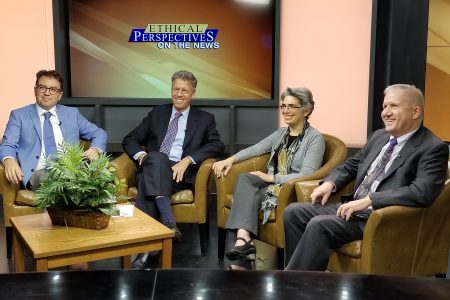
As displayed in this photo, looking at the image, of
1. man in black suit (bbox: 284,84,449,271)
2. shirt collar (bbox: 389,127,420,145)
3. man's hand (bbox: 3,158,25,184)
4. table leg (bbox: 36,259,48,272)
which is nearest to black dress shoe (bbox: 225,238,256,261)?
man in black suit (bbox: 284,84,449,271)

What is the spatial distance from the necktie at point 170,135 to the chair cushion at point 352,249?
195 centimetres

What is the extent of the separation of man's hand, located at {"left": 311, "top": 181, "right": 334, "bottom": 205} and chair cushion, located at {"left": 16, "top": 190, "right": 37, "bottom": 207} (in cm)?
205

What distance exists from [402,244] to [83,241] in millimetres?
1721

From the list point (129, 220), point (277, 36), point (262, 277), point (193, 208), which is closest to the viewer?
point (262, 277)

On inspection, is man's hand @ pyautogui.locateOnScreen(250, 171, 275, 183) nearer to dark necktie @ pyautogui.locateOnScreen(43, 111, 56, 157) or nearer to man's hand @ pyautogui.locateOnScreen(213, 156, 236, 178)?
man's hand @ pyautogui.locateOnScreen(213, 156, 236, 178)

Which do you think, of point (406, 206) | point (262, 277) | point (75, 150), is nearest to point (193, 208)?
point (75, 150)

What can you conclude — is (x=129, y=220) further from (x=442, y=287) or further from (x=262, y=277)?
(x=442, y=287)

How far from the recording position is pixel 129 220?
3188 mm

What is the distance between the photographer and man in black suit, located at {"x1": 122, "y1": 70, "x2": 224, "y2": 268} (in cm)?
410

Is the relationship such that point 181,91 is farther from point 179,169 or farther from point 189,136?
point 179,169

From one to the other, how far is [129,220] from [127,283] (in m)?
1.97

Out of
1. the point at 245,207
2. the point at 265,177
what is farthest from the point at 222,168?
the point at 245,207

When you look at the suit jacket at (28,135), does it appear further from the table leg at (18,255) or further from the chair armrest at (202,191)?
the table leg at (18,255)

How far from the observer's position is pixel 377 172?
10.6ft
